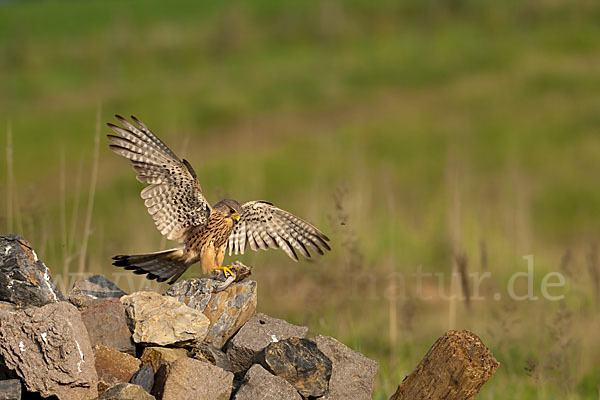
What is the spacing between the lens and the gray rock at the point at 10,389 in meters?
3.42

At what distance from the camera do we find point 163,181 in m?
4.52

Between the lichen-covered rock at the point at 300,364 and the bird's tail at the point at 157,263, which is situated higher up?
the bird's tail at the point at 157,263

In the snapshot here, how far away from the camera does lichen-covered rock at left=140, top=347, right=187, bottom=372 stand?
151 inches

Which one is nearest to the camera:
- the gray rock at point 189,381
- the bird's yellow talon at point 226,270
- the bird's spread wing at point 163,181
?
the gray rock at point 189,381

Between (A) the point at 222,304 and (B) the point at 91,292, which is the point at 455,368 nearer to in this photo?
(A) the point at 222,304

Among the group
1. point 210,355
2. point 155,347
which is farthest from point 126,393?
point 210,355

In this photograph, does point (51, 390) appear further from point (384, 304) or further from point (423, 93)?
point (423, 93)

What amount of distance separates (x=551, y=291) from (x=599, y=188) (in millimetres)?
9556

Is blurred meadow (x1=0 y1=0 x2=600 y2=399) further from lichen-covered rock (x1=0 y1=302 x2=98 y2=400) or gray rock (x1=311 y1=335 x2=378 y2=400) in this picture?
lichen-covered rock (x1=0 y1=302 x2=98 y2=400)

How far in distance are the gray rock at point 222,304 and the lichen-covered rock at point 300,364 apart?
35cm

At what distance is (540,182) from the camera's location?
18.8 meters

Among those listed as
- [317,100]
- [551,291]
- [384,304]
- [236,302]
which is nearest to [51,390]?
[236,302]

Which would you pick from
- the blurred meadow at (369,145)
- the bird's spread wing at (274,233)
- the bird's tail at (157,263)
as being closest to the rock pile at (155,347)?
A: the bird's tail at (157,263)

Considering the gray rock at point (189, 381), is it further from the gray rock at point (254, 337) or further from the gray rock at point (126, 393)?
the gray rock at point (254, 337)
